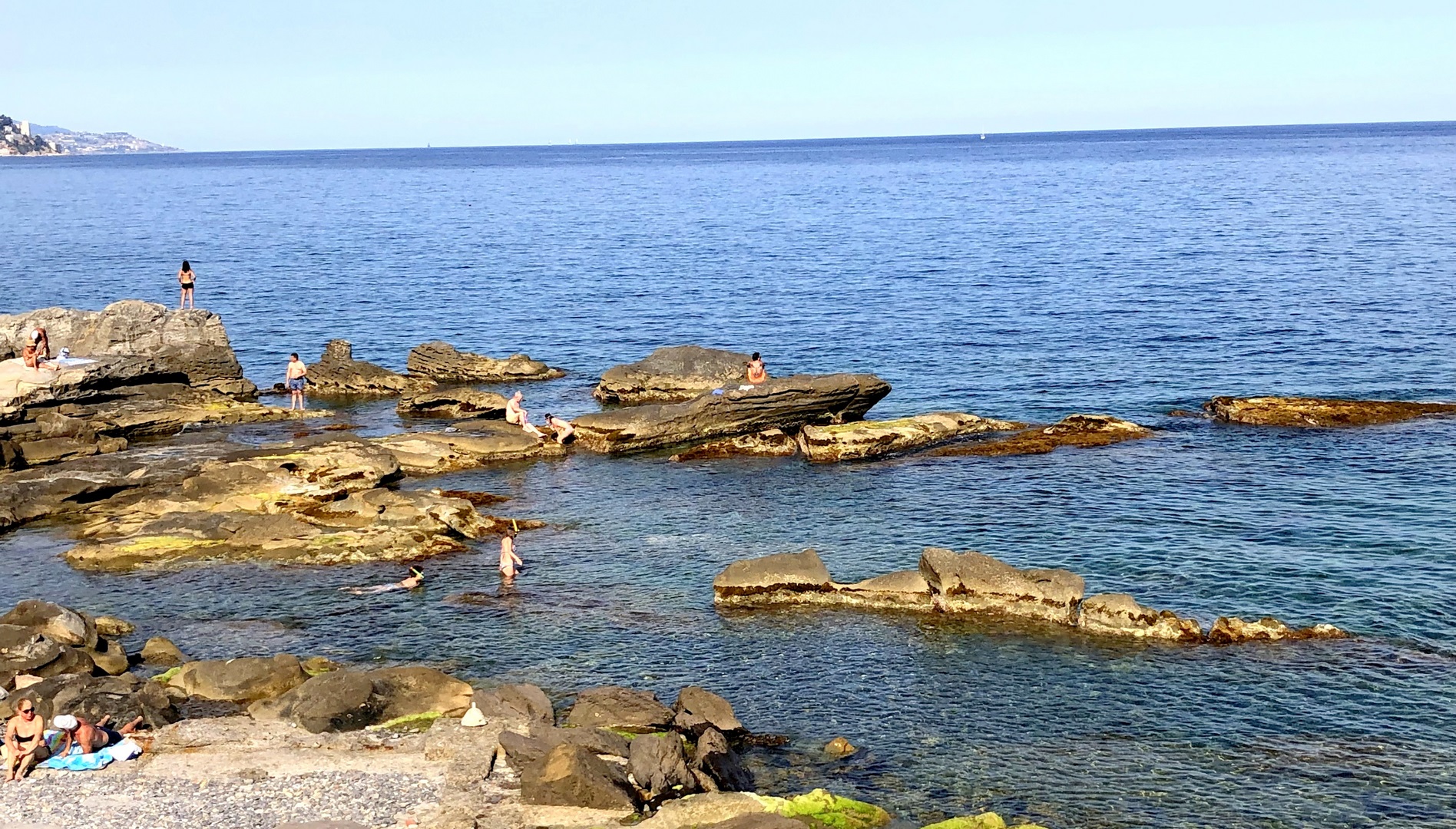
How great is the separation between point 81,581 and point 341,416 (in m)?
19.4

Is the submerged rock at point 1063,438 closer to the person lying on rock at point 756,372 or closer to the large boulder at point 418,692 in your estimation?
the person lying on rock at point 756,372

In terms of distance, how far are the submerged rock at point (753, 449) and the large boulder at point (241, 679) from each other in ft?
69.7

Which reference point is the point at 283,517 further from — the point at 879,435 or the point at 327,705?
the point at 879,435

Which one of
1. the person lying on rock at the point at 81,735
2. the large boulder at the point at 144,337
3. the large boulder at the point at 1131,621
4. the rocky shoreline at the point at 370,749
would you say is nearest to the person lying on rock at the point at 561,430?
the large boulder at the point at 144,337

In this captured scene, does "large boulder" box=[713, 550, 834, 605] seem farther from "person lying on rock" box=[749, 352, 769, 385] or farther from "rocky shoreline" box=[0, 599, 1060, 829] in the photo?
"person lying on rock" box=[749, 352, 769, 385]

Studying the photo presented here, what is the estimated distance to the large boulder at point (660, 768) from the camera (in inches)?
859

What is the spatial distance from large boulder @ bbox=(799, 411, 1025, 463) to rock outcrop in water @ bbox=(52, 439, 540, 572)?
11883mm

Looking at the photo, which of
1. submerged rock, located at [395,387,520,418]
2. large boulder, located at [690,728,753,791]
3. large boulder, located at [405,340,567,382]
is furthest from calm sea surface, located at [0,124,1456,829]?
large boulder, located at [405,340,567,382]

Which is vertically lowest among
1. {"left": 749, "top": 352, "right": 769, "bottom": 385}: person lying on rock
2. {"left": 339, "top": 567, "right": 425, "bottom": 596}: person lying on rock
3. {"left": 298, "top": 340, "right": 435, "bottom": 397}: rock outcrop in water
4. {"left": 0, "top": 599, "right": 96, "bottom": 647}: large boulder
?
{"left": 339, "top": 567, "right": 425, "bottom": 596}: person lying on rock

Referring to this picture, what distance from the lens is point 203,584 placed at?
112 feet

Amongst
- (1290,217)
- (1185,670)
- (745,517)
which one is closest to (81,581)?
(745,517)

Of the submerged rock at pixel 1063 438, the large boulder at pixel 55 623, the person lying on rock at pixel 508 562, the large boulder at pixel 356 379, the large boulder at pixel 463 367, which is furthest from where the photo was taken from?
the large boulder at pixel 463 367

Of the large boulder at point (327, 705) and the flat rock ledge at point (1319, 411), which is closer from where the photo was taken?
the large boulder at point (327, 705)

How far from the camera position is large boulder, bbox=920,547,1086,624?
3091 centimetres
